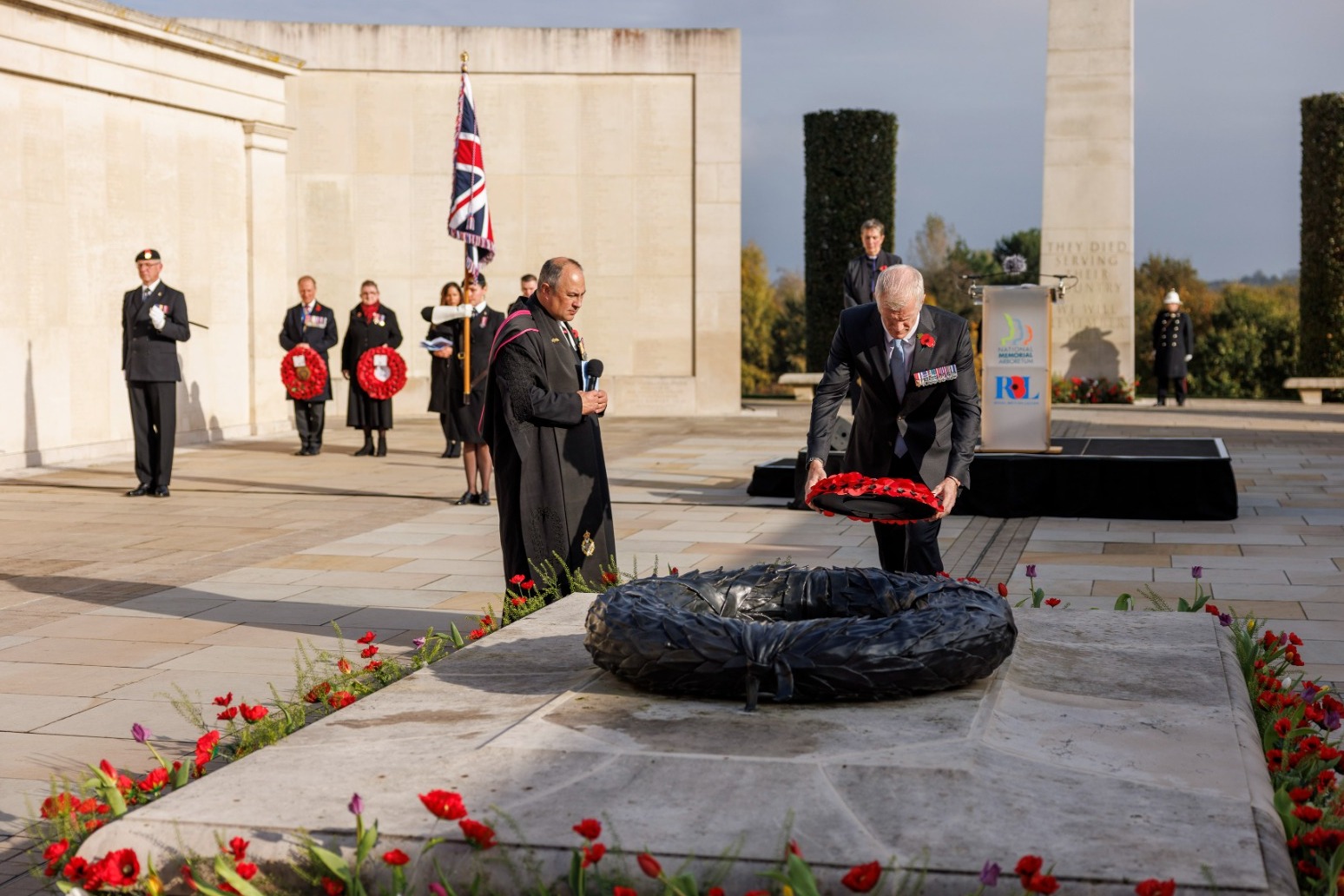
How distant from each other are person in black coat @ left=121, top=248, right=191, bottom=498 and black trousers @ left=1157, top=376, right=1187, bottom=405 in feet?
58.9

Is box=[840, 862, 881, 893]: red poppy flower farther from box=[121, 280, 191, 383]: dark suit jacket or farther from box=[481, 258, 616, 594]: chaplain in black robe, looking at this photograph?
box=[121, 280, 191, 383]: dark suit jacket

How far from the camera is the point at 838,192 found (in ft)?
96.9

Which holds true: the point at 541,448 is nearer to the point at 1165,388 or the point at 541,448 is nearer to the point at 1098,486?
the point at 1098,486

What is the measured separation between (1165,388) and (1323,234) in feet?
15.4

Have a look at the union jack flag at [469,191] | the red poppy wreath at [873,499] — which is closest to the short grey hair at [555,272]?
the red poppy wreath at [873,499]

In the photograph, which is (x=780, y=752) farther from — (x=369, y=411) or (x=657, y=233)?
(x=657, y=233)

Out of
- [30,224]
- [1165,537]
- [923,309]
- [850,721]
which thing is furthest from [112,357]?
[850,721]

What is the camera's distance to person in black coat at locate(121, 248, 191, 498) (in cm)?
1286

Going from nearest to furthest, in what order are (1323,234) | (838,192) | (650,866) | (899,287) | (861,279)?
(650,866), (899,287), (861,279), (1323,234), (838,192)

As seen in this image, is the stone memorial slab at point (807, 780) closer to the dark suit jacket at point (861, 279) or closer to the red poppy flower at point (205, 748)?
the red poppy flower at point (205, 748)

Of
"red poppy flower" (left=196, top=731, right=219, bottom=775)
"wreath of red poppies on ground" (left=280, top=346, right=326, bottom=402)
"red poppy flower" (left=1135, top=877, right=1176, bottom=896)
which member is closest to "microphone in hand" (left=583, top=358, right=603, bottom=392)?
"red poppy flower" (left=196, top=731, right=219, bottom=775)

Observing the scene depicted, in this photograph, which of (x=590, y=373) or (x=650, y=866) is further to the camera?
(x=590, y=373)

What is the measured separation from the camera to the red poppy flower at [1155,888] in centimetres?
310

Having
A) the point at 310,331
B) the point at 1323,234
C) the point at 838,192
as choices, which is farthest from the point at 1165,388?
the point at 310,331
